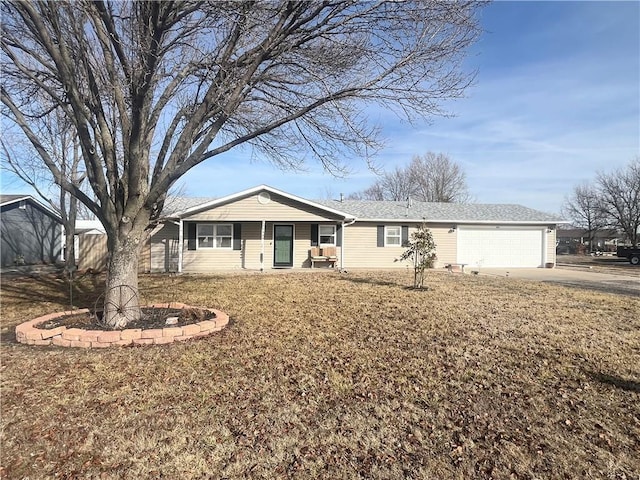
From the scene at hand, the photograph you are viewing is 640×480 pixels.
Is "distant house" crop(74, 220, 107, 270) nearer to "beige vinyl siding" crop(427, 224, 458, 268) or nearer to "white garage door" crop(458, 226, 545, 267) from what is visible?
"beige vinyl siding" crop(427, 224, 458, 268)

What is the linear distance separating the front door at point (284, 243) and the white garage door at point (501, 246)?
875 centimetres

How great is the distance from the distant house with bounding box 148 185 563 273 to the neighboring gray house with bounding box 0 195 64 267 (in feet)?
25.1

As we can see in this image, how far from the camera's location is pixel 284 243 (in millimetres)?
17359

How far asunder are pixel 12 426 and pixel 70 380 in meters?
0.87

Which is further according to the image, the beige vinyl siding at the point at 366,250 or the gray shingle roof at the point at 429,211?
the gray shingle roof at the point at 429,211

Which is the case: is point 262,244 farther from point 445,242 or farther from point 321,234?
point 445,242

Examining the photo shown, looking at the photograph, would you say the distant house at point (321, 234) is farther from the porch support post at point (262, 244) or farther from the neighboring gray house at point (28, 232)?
the neighboring gray house at point (28, 232)

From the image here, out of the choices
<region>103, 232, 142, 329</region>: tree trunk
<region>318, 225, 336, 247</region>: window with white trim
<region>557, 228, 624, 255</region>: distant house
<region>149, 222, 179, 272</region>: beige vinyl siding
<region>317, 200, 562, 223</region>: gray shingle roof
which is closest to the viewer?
<region>103, 232, 142, 329</region>: tree trunk

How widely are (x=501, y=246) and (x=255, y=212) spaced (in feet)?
42.4

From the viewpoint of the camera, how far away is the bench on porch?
1698 cm

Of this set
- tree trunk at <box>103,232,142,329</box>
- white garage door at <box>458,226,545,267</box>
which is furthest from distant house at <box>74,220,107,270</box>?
white garage door at <box>458,226,545,267</box>

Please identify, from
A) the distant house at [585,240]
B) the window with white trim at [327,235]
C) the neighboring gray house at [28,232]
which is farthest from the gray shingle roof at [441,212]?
the distant house at [585,240]

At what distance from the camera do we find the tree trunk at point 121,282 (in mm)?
5602

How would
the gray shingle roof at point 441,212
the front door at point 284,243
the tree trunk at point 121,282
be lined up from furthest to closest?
the gray shingle roof at point 441,212 → the front door at point 284,243 → the tree trunk at point 121,282
